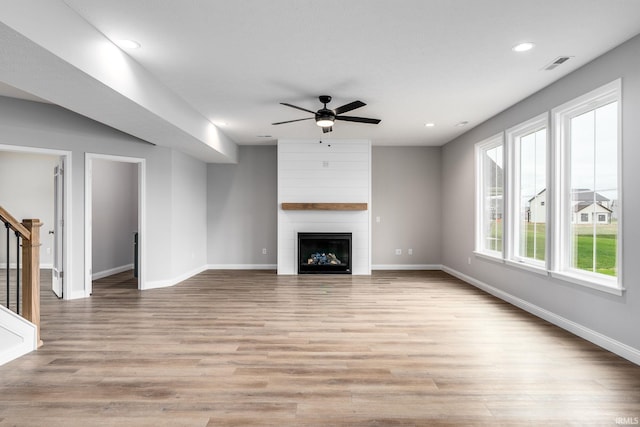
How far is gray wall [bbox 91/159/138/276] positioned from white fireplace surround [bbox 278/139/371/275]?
3303mm

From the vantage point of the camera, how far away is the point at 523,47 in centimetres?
295

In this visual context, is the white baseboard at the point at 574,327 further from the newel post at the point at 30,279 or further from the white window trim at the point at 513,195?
the newel post at the point at 30,279

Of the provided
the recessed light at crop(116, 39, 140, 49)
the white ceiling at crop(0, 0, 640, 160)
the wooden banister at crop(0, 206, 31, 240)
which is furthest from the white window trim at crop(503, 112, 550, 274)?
the wooden banister at crop(0, 206, 31, 240)

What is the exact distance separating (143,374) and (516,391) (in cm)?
266

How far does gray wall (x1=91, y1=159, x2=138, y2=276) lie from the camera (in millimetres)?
6312

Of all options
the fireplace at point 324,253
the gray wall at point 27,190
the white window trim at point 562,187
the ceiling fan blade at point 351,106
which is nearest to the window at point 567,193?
the white window trim at point 562,187

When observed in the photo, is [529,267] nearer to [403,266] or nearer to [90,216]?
[403,266]

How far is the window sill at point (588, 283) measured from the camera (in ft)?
9.52

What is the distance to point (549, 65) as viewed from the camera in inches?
130

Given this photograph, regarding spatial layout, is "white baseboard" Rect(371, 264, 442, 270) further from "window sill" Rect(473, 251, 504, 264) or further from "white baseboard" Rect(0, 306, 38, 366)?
"white baseboard" Rect(0, 306, 38, 366)

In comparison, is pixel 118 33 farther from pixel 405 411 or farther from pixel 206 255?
pixel 206 255

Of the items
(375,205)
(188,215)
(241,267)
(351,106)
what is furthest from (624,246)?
(241,267)

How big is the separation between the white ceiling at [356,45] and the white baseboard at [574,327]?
2535mm

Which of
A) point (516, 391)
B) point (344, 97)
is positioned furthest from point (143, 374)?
point (344, 97)
